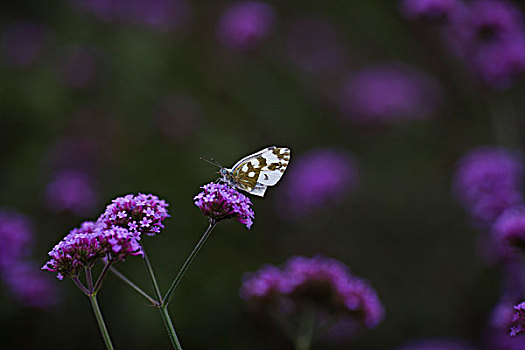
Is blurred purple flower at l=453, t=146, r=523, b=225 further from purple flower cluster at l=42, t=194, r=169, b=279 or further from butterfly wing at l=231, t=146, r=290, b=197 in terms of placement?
purple flower cluster at l=42, t=194, r=169, b=279

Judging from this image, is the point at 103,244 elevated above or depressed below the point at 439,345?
above

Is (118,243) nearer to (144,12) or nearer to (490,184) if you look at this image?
(490,184)

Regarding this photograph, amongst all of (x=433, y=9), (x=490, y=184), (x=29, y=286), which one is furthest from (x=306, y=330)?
(x=433, y=9)

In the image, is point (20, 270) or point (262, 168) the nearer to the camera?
point (262, 168)

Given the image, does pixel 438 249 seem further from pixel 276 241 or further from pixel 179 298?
pixel 179 298

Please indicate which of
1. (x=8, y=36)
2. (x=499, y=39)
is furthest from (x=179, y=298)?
(x=8, y=36)

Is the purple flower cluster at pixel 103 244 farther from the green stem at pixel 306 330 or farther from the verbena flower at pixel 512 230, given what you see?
the verbena flower at pixel 512 230

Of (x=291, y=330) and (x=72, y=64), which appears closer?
(x=291, y=330)
